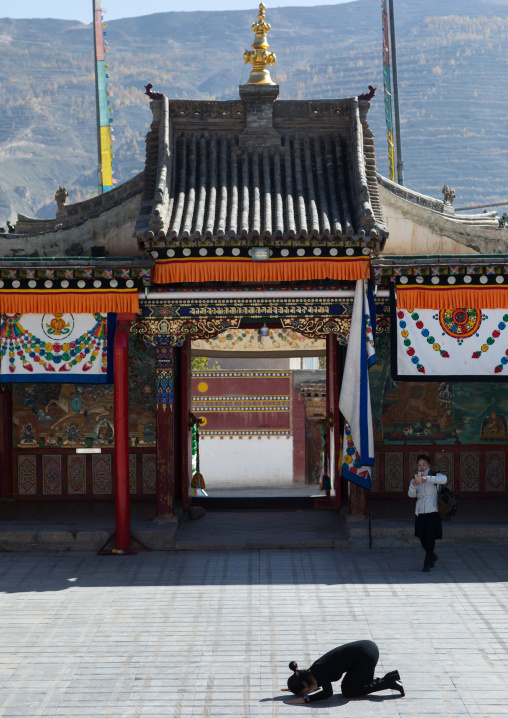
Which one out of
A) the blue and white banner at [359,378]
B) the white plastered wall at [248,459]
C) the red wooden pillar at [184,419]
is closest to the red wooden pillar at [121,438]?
the red wooden pillar at [184,419]

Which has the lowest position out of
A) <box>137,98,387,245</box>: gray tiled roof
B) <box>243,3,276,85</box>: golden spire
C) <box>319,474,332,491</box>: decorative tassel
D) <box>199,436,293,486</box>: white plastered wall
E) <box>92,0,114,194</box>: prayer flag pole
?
<box>199,436,293,486</box>: white plastered wall

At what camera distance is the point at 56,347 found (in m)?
13.9

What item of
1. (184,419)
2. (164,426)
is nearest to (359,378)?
(164,426)

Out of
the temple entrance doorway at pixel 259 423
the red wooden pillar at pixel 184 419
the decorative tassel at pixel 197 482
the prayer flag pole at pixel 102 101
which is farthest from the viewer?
the temple entrance doorway at pixel 259 423

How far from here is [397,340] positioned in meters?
13.8

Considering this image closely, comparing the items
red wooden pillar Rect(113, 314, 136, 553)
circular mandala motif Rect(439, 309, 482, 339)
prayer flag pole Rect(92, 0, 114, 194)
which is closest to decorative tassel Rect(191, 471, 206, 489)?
red wooden pillar Rect(113, 314, 136, 553)

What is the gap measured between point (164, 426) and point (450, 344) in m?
4.23

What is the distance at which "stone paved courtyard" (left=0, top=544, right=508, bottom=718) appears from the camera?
859 centimetres

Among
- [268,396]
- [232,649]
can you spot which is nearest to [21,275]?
[232,649]

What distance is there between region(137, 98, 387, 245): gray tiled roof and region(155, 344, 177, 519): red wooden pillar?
6.23 feet

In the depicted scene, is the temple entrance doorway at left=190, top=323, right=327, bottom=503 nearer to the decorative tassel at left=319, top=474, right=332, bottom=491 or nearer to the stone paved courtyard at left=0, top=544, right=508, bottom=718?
the decorative tassel at left=319, top=474, right=332, bottom=491

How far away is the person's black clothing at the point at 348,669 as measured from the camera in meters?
8.49

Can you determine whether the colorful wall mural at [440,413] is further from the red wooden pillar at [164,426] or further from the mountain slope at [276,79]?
the mountain slope at [276,79]

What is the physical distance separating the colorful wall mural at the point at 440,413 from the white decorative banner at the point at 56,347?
448cm
